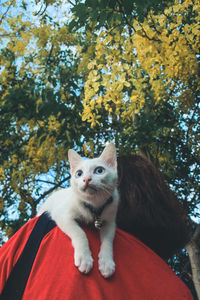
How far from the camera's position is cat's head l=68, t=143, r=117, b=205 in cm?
163

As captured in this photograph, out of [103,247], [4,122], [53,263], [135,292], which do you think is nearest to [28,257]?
[53,263]

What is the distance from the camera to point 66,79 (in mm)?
4820

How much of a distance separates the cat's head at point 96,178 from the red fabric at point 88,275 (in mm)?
347

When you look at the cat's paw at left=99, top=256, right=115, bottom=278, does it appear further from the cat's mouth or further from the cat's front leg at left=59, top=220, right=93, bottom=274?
the cat's mouth

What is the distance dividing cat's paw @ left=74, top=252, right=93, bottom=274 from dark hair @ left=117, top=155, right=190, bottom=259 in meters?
0.54

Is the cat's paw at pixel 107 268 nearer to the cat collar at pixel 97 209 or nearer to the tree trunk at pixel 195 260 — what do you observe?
the cat collar at pixel 97 209

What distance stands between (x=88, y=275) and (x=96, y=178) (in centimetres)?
65

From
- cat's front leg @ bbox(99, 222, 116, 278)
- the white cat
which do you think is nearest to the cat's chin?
the white cat

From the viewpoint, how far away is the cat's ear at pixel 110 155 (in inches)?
70.4

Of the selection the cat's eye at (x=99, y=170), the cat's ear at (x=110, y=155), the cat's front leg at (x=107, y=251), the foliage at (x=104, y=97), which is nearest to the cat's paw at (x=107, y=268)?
the cat's front leg at (x=107, y=251)

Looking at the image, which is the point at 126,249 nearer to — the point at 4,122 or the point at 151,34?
the point at 151,34

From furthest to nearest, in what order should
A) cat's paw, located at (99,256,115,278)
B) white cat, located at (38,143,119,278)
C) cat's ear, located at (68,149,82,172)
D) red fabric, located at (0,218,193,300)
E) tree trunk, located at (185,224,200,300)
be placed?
tree trunk, located at (185,224,200,300), cat's ear, located at (68,149,82,172), white cat, located at (38,143,119,278), cat's paw, located at (99,256,115,278), red fabric, located at (0,218,193,300)

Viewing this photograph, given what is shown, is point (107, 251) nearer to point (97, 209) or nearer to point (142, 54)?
point (97, 209)

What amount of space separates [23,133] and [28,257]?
17.5 feet
